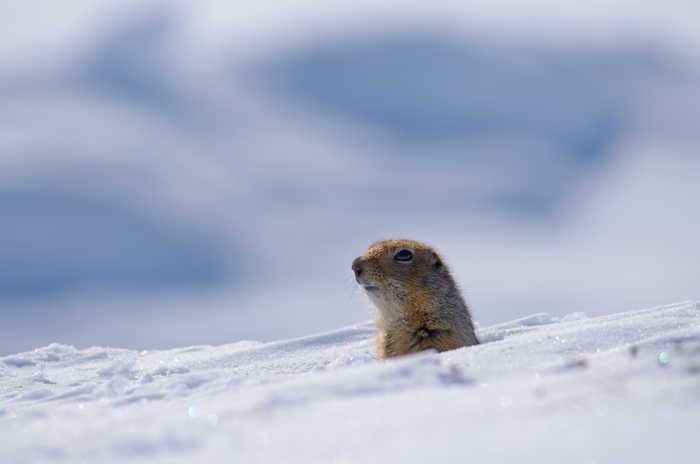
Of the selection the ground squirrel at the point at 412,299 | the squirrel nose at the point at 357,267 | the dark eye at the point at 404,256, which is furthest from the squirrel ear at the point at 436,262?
the squirrel nose at the point at 357,267

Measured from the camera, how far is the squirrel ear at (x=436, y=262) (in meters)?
7.13

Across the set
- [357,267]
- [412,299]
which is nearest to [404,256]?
[357,267]

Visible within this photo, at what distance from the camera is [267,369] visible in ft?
22.9

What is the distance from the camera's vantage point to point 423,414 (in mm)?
2299

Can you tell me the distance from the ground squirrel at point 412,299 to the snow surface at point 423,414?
231 centimetres

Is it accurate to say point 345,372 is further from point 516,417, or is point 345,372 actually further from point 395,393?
point 516,417

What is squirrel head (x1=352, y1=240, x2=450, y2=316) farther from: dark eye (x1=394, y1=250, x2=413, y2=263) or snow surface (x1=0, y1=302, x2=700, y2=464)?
snow surface (x1=0, y1=302, x2=700, y2=464)

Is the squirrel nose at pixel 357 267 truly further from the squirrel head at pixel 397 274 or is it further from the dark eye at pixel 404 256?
the dark eye at pixel 404 256

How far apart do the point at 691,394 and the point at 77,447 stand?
2.81 metres

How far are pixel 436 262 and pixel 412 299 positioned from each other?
0.94 m

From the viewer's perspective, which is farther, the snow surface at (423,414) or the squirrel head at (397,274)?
the squirrel head at (397,274)

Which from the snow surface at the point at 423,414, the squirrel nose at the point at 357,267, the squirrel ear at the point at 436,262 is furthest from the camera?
the squirrel ear at the point at 436,262

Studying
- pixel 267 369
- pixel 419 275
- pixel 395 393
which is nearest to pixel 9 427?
pixel 395 393

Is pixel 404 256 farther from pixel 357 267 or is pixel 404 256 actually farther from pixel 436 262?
pixel 357 267
